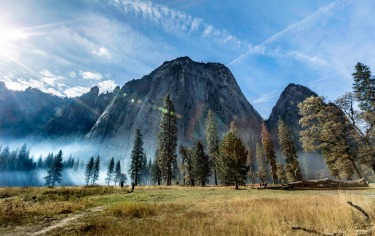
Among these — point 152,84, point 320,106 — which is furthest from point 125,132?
point 320,106

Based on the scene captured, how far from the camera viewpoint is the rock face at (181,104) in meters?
153

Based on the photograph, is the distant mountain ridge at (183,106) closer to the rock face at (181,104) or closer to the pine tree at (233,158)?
the rock face at (181,104)

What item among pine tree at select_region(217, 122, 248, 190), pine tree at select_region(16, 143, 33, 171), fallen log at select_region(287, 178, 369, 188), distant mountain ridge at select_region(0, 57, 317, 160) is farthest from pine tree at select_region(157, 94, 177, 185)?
pine tree at select_region(16, 143, 33, 171)

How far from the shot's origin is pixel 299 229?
7.44m

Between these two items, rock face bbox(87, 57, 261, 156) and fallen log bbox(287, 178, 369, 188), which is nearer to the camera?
fallen log bbox(287, 178, 369, 188)

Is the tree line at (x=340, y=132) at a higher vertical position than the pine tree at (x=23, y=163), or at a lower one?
lower

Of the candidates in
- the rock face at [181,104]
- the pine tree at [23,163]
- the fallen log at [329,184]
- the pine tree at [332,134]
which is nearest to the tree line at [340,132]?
the pine tree at [332,134]

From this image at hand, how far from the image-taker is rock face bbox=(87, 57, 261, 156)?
153 m

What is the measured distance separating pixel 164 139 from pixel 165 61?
146m

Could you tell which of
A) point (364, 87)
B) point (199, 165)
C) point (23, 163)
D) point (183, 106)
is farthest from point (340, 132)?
point (23, 163)

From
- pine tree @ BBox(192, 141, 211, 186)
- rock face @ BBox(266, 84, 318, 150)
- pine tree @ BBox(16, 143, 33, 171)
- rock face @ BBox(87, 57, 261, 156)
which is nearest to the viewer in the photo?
pine tree @ BBox(192, 141, 211, 186)

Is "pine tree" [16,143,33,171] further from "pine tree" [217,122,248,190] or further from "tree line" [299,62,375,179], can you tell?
"tree line" [299,62,375,179]

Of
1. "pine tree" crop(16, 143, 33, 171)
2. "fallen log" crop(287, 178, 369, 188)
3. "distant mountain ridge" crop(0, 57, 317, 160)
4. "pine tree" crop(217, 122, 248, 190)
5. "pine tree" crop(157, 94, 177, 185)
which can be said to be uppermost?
"distant mountain ridge" crop(0, 57, 317, 160)

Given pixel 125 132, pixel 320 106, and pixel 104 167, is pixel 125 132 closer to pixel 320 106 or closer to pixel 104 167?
pixel 104 167
